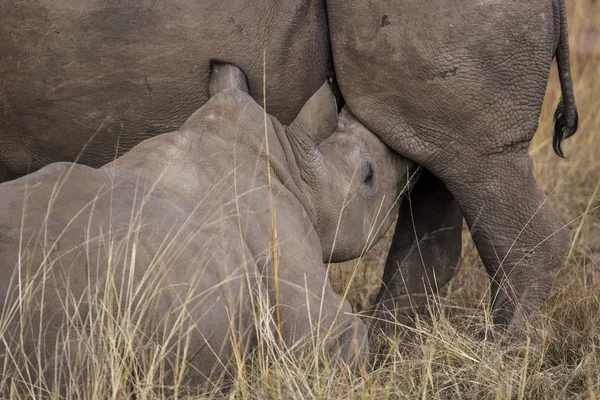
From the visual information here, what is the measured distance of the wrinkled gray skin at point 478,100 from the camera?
4617 mm

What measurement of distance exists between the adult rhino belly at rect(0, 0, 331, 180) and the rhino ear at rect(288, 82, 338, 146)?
1.16 ft

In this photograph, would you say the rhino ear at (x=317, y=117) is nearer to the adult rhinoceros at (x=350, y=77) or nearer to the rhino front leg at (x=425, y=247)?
the adult rhinoceros at (x=350, y=77)

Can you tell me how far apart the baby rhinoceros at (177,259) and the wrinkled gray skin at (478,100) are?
1.59 ft

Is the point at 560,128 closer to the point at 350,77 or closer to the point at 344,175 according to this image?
the point at 350,77

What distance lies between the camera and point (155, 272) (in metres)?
3.36

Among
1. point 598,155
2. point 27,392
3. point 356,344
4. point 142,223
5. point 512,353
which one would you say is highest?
point 142,223

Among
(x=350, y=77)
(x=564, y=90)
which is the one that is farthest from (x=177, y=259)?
(x=564, y=90)

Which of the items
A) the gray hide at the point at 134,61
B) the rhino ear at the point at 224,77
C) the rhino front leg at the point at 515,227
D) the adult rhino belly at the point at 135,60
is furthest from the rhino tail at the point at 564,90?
the rhino ear at the point at 224,77

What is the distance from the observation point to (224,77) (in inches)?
188

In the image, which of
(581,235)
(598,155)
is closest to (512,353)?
(581,235)

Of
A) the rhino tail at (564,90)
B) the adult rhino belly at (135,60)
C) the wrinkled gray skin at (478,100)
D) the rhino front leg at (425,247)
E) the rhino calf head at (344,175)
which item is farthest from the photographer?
the rhino front leg at (425,247)

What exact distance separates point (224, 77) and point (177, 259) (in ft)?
4.83

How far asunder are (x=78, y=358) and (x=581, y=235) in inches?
153

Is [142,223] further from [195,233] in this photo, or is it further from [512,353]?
[512,353]
